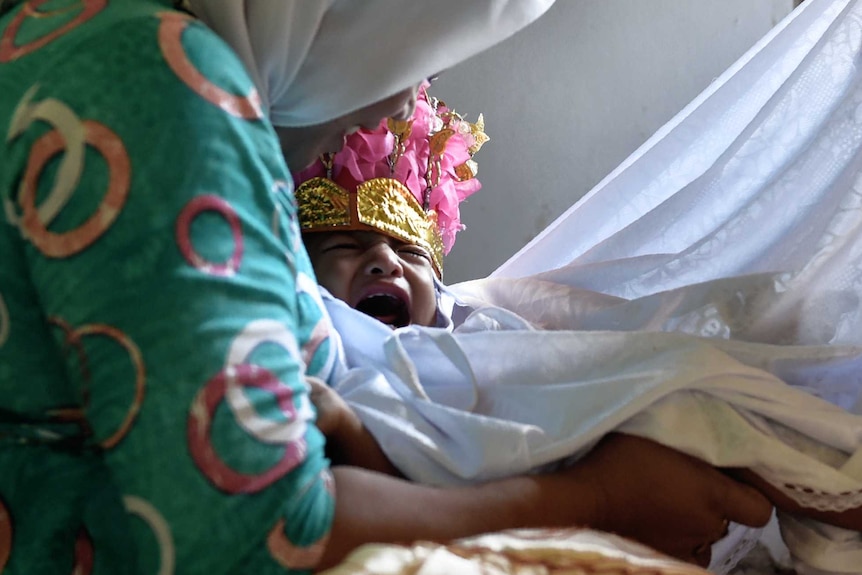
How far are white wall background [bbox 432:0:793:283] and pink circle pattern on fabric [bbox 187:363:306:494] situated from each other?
1210 millimetres

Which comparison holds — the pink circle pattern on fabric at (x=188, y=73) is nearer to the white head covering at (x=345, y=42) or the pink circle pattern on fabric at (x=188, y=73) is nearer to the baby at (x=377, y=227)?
the white head covering at (x=345, y=42)

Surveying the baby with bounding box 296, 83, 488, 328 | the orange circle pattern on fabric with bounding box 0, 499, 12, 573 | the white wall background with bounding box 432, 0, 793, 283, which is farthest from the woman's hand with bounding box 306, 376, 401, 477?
the white wall background with bounding box 432, 0, 793, 283

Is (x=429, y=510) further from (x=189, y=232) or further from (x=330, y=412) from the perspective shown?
(x=189, y=232)

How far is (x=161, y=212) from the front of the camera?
496 millimetres

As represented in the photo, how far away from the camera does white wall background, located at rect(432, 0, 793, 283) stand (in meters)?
1.57

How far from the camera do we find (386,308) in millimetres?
1085

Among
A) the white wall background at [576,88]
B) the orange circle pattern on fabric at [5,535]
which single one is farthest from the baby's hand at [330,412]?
the white wall background at [576,88]

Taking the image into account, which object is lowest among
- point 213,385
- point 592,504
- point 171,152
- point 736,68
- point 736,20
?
point 592,504

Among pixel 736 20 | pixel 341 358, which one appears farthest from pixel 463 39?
pixel 736 20

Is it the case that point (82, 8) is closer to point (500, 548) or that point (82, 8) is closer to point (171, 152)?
point (171, 152)

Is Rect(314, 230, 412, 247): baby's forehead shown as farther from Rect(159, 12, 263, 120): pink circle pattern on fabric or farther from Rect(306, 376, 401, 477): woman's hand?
Rect(159, 12, 263, 120): pink circle pattern on fabric

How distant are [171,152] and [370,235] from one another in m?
0.61

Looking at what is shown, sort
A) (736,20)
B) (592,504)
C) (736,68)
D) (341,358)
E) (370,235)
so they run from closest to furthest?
1. (592,504)
2. (341,358)
3. (736,68)
4. (370,235)
5. (736,20)

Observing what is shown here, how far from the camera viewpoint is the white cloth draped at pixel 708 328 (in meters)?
0.69
